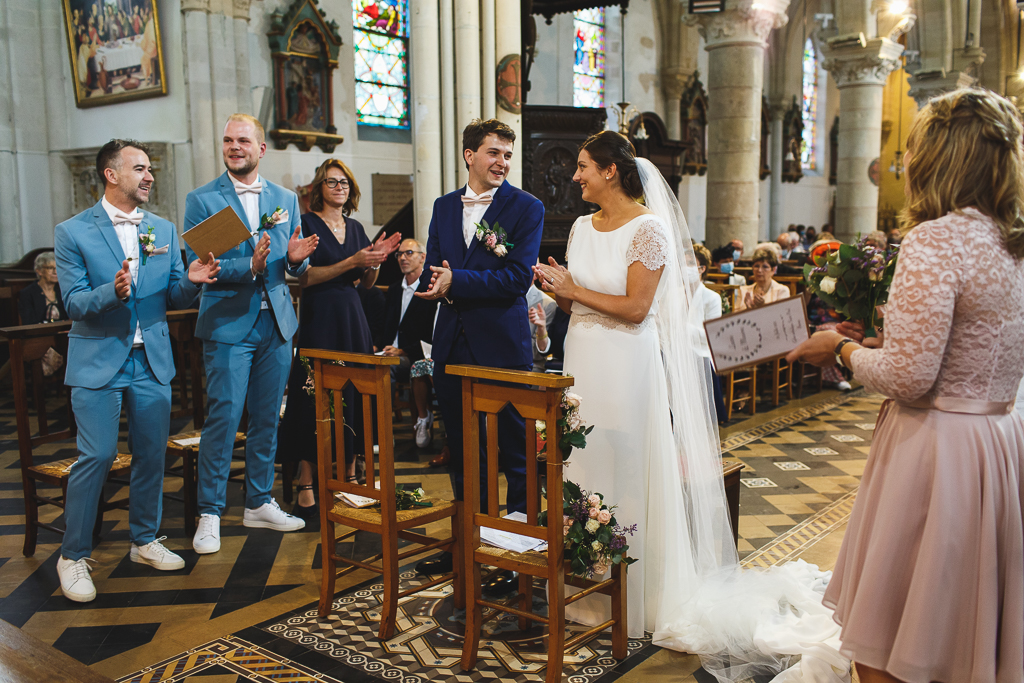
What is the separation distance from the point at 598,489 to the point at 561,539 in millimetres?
540

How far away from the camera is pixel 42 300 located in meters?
6.97

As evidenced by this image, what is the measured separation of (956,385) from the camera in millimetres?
1803

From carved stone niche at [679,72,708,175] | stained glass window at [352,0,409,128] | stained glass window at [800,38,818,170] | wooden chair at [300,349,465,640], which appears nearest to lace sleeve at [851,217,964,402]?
wooden chair at [300,349,465,640]

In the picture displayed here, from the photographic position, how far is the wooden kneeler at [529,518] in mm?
2387

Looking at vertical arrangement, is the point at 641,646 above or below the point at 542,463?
below

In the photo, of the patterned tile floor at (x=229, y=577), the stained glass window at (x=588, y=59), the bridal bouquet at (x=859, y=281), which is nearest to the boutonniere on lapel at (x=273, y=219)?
the patterned tile floor at (x=229, y=577)

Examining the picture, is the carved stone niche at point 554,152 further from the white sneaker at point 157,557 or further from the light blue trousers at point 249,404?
the white sneaker at point 157,557

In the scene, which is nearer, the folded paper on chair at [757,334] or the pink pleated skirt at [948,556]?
the pink pleated skirt at [948,556]

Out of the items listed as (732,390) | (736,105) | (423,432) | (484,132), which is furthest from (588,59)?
(484,132)

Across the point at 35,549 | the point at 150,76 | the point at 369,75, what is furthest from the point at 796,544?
the point at 369,75

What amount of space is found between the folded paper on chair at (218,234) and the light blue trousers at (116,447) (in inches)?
20.9

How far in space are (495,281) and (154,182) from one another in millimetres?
7738

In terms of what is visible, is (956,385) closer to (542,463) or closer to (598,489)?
(598,489)

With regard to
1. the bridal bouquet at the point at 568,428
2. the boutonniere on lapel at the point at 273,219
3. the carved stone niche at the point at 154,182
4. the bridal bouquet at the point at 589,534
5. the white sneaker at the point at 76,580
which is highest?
the carved stone niche at the point at 154,182
